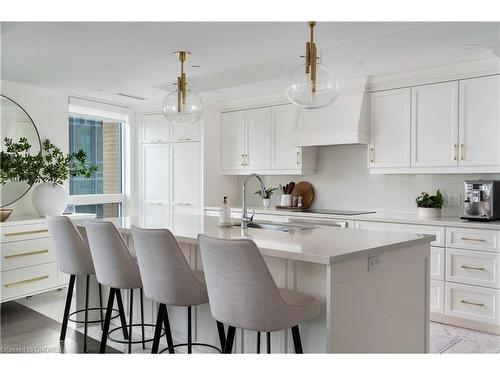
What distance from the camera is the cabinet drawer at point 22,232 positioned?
13.3 ft

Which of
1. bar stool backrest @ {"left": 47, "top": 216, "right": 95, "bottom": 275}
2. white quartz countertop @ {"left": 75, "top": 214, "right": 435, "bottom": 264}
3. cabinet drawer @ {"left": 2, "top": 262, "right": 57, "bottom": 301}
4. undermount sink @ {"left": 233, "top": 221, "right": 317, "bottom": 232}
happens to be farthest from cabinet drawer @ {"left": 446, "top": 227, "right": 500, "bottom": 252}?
cabinet drawer @ {"left": 2, "top": 262, "right": 57, "bottom": 301}

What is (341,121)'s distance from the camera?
182 inches

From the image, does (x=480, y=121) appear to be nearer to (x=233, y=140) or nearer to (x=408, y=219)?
(x=408, y=219)

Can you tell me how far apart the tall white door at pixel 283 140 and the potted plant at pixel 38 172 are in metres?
2.16

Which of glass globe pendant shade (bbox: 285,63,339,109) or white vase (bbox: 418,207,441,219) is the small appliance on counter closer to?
white vase (bbox: 418,207,441,219)

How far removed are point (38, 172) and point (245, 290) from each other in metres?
3.42

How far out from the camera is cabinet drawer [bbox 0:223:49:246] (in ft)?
13.3

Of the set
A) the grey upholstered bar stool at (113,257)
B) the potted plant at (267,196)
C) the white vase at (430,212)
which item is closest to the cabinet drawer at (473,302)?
the white vase at (430,212)

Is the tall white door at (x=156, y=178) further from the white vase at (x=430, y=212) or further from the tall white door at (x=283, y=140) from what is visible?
the white vase at (x=430, y=212)

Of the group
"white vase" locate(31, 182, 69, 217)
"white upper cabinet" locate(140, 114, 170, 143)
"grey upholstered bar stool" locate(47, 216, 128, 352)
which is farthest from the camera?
"white upper cabinet" locate(140, 114, 170, 143)

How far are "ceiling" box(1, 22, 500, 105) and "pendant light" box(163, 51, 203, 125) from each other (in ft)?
0.79

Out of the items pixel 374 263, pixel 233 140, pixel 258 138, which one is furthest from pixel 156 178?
pixel 374 263

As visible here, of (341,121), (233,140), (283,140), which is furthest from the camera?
(233,140)

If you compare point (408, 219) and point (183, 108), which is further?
point (408, 219)
